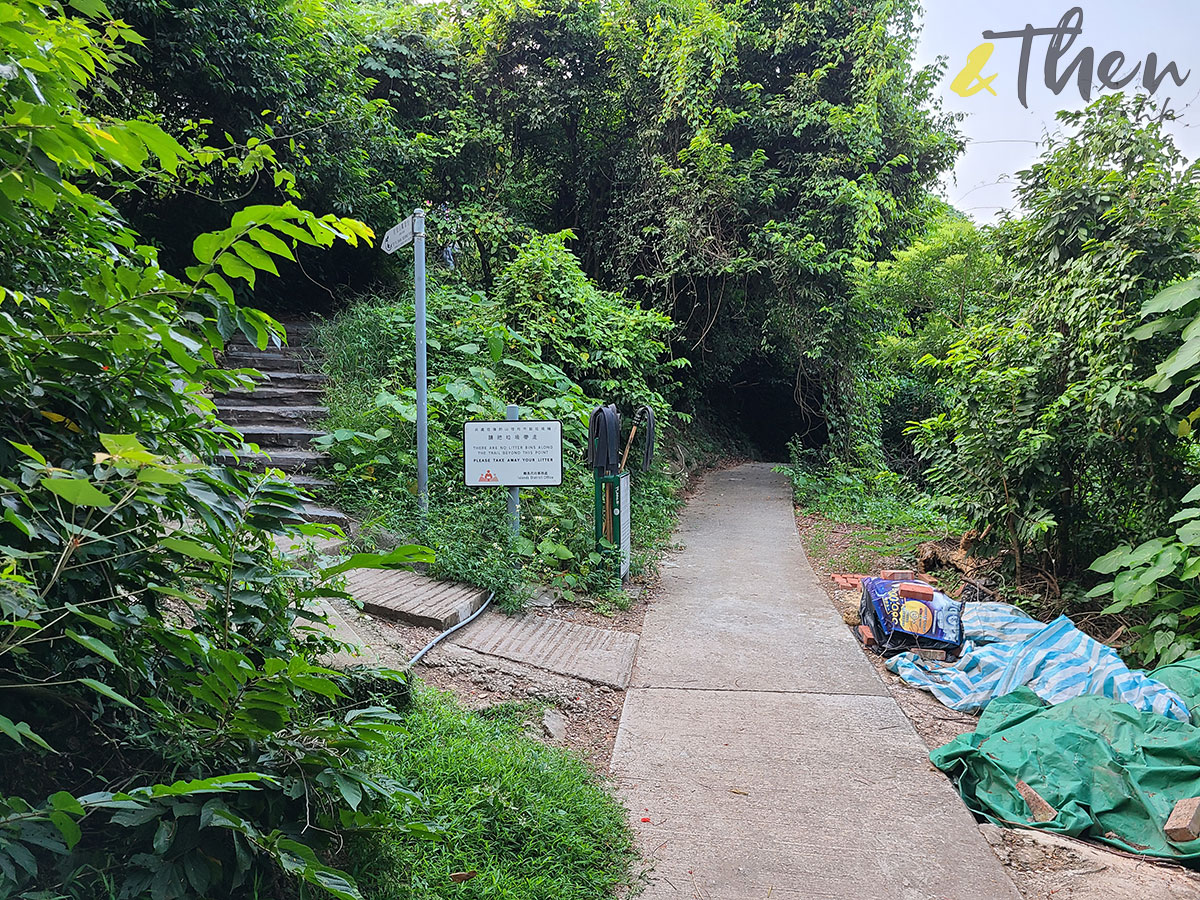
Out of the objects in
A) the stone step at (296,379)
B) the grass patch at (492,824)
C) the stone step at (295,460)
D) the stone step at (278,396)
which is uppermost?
the stone step at (296,379)

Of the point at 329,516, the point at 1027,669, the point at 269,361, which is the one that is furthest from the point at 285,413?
the point at 1027,669

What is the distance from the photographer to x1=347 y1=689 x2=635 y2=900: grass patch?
2.22 metres

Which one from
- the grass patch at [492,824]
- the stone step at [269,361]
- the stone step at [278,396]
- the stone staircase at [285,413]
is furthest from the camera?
the stone step at [269,361]

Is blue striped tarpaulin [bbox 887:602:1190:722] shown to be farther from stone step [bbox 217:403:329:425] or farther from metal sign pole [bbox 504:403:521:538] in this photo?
stone step [bbox 217:403:329:425]

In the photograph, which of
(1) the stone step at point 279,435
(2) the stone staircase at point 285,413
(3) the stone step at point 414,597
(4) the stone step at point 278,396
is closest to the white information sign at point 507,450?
(3) the stone step at point 414,597

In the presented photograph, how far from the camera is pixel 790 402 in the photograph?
1833cm

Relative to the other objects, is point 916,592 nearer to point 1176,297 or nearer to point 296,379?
point 1176,297

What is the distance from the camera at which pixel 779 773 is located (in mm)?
3395

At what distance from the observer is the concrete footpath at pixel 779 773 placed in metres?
2.66

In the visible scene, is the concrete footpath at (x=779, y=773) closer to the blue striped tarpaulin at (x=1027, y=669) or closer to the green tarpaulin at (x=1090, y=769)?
the green tarpaulin at (x=1090, y=769)

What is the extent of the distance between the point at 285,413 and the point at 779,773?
566cm

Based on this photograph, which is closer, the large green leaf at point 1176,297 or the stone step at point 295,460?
the large green leaf at point 1176,297

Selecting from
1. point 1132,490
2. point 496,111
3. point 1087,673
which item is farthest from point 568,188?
point 1087,673

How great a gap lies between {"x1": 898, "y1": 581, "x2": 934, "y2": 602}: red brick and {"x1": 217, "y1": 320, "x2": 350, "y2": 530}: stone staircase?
414 centimetres
